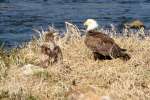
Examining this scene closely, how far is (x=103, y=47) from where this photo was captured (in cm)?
1073

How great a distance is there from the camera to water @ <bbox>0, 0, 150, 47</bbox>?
62.8 feet

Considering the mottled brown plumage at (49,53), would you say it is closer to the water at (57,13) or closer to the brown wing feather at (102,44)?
the brown wing feather at (102,44)

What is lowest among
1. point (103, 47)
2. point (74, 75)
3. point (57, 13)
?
point (57, 13)

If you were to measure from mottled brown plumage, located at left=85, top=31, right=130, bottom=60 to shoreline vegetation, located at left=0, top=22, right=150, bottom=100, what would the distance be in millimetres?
Answer: 147

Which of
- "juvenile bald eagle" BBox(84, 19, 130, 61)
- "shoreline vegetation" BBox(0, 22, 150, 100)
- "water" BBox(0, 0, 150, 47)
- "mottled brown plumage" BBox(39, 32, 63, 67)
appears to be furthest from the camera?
"water" BBox(0, 0, 150, 47)

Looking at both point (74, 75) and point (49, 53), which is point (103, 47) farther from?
point (74, 75)

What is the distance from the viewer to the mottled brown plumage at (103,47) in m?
10.6

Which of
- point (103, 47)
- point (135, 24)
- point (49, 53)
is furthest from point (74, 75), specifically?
point (135, 24)

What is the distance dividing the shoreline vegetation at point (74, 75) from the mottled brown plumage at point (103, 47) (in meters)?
0.15

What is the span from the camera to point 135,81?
9.38 meters

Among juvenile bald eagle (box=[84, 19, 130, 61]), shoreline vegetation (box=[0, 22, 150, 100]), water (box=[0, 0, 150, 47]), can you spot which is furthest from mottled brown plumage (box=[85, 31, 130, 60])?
water (box=[0, 0, 150, 47])

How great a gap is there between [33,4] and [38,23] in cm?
413

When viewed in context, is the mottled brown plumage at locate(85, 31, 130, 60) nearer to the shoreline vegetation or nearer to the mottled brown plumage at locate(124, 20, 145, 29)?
the shoreline vegetation

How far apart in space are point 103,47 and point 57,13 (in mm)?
11360
